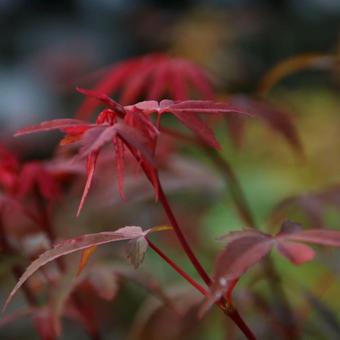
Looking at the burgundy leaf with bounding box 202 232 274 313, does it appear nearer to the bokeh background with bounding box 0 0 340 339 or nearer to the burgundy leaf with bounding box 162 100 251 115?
the burgundy leaf with bounding box 162 100 251 115

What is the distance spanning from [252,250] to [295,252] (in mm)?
29

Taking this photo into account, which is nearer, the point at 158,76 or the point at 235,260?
the point at 235,260

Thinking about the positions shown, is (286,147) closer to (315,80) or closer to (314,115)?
(314,115)

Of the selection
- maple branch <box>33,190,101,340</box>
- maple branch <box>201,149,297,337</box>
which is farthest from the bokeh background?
maple branch <box>33,190,101,340</box>

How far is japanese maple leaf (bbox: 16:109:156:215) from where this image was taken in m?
0.43

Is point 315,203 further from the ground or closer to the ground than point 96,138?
closer to the ground

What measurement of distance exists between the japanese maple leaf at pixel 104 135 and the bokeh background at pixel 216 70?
372mm

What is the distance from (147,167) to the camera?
1.60 ft

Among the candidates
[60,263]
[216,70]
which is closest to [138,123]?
[60,263]

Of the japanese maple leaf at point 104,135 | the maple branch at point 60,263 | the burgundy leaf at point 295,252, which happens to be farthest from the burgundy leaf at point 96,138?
the maple branch at point 60,263

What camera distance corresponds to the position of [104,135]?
434 mm

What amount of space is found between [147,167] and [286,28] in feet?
12.3

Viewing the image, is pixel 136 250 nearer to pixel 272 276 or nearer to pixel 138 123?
pixel 138 123

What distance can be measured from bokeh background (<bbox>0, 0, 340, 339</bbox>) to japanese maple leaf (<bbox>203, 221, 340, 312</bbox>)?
31 centimetres
